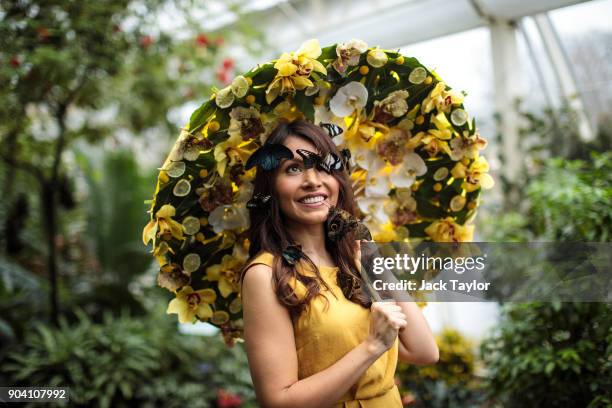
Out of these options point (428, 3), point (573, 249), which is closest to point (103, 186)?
point (428, 3)

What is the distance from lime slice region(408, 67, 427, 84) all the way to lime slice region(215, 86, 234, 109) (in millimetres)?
588

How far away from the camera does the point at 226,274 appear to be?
1.90m

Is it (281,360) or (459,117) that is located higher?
(459,117)

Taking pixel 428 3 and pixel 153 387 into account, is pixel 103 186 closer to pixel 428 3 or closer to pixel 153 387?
pixel 153 387

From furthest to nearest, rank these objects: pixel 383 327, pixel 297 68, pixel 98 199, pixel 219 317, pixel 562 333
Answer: pixel 98 199 → pixel 562 333 → pixel 219 317 → pixel 297 68 → pixel 383 327

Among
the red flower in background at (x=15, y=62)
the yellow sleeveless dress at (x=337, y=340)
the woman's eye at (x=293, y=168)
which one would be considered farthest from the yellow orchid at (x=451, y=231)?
the red flower in background at (x=15, y=62)

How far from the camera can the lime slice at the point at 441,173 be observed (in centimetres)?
190

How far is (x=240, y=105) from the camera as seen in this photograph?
66.6 inches

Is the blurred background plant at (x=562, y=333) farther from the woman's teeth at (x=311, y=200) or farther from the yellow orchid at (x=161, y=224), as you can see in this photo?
the yellow orchid at (x=161, y=224)

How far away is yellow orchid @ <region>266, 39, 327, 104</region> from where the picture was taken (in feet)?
5.26

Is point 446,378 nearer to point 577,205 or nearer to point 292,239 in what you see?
point 577,205

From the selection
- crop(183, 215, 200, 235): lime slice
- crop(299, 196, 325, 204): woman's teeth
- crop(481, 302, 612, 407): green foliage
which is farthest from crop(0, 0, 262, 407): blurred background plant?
crop(299, 196, 325, 204): woman's teeth

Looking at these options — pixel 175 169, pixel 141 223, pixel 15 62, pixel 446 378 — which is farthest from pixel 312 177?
pixel 141 223

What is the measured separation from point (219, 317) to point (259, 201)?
1.69 feet
